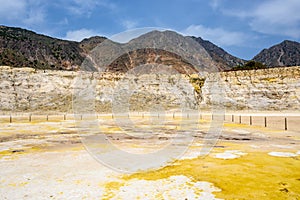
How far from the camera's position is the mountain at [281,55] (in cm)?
17175

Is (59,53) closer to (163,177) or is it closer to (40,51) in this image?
(40,51)

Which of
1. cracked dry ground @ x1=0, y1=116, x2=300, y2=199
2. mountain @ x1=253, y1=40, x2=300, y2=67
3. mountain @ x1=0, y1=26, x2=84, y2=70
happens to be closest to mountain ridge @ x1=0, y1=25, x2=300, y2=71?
mountain @ x1=0, y1=26, x2=84, y2=70

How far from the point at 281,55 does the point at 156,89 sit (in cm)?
15508

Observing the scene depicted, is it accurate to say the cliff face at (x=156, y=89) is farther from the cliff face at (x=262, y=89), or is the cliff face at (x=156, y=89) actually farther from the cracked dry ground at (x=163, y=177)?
the cracked dry ground at (x=163, y=177)

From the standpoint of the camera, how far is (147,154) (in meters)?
13.1

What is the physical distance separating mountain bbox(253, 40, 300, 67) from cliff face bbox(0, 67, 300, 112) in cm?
12797

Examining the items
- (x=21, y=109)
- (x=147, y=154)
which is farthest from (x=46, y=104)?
(x=147, y=154)

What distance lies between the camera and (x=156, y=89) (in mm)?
57219

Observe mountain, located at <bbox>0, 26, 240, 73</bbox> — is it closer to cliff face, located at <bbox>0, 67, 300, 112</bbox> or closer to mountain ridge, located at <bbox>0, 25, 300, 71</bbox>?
mountain ridge, located at <bbox>0, 25, 300, 71</bbox>

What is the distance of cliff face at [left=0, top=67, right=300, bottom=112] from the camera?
4728cm

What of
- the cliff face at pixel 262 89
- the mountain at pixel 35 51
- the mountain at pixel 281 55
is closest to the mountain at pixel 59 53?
the mountain at pixel 35 51

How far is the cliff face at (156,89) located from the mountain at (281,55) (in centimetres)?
12797

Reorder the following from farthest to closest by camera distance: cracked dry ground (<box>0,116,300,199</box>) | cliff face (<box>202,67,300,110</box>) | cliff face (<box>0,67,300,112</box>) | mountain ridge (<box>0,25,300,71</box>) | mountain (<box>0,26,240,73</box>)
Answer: mountain ridge (<box>0,25,300,71</box>) → mountain (<box>0,26,240,73</box>) → cliff face (<box>0,67,300,112</box>) → cliff face (<box>202,67,300,110</box>) → cracked dry ground (<box>0,116,300,199</box>)

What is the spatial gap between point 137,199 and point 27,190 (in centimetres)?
317
